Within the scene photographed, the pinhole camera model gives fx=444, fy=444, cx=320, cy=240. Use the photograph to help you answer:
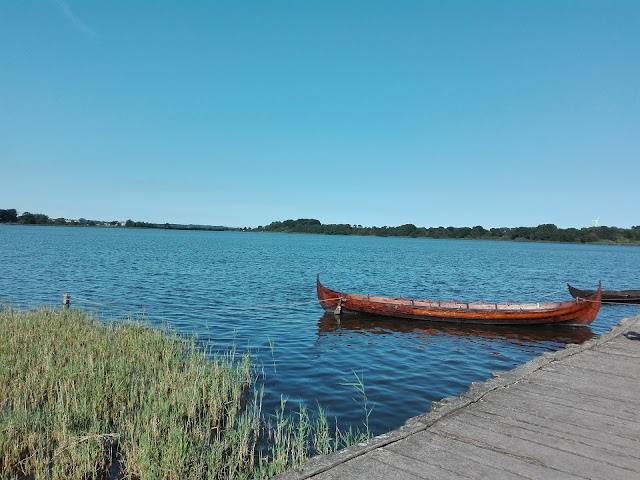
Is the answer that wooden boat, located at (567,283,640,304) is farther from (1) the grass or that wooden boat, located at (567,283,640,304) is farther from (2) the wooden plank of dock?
(1) the grass

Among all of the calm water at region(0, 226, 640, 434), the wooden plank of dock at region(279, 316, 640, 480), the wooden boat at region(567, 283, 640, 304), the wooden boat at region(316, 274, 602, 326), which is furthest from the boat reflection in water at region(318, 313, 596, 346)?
the wooden plank of dock at region(279, 316, 640, 480)

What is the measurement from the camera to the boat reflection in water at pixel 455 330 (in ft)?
57.1

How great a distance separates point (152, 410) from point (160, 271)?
104ft

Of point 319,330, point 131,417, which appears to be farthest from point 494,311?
point 131,417

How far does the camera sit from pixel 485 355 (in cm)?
1458

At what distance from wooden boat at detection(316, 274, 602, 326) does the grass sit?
937 centimetres

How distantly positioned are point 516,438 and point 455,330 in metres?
14.0

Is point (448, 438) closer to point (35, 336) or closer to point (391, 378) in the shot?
point (391, 378)

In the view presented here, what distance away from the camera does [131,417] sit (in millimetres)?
7242

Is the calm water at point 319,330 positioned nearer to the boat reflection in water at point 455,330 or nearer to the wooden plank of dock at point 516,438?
the boat reflection in water at point 455,330

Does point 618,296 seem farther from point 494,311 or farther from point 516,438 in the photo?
point 516,438

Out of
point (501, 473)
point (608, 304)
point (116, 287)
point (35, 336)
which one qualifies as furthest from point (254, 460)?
point (608, 304)

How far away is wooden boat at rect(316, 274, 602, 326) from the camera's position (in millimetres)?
18609

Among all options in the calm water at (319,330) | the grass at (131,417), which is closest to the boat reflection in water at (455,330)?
the calm water at (319,330)
